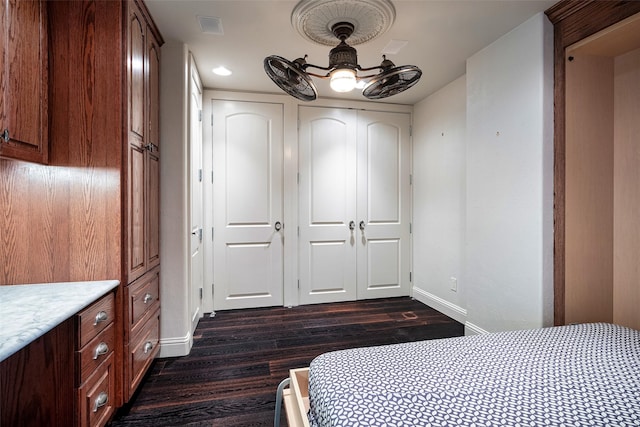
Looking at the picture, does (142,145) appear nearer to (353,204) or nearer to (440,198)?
(353,204)

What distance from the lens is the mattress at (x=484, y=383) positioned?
773 mm

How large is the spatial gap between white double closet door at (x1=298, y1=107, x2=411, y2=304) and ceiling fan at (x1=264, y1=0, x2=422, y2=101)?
1.50 m

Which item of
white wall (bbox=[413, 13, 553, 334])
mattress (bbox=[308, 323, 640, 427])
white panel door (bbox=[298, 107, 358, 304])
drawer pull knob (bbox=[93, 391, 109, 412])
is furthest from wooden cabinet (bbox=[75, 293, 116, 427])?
white wall (bbox=[413, 13, 553, 334])

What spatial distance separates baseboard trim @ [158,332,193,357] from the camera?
2229mm

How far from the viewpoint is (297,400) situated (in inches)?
45.8

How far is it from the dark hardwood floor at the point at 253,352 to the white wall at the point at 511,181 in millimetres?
739

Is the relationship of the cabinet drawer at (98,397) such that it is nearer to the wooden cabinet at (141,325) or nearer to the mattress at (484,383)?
the wooden cabinet at (141,325)

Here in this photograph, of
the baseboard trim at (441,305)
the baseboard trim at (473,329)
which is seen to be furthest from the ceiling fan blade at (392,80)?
the baseboard trim at (441,305)

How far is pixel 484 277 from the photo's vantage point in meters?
2.27

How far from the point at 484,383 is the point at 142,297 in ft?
6.06

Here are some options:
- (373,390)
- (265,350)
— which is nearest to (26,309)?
(373,390)

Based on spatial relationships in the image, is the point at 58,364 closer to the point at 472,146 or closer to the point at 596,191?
the point at 472,146

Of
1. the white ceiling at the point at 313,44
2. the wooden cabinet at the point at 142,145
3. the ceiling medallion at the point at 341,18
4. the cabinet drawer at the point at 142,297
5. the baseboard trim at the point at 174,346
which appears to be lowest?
the baseboard trim at the point at 174,346

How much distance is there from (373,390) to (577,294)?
174 cm
